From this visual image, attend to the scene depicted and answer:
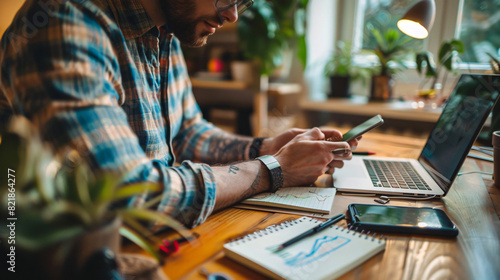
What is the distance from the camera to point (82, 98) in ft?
1.80

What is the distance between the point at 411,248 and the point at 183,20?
0.73m

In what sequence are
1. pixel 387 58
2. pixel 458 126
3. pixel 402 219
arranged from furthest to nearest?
pixel 387 58 < pixel 458 126 < pixel 402 219

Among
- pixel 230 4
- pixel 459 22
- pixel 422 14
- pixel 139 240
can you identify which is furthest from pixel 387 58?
pixel 139 240

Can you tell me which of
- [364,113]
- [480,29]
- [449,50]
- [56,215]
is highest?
[480,29]

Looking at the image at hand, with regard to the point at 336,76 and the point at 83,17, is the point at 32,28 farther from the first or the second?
the point at 336,76

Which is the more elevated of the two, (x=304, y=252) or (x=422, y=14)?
(x=422, y=14)

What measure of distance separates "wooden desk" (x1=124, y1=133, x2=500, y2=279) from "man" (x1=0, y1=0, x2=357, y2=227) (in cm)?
7

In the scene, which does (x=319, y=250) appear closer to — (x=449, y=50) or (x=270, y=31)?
(x=449, y=50)

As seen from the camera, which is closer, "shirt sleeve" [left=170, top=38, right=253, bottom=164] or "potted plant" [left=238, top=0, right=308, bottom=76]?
"shirt sleeve" [left=170, top=38, right=253, bottom=164]

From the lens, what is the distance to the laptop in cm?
77

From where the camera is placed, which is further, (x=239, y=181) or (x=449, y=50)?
(x=449, y=50)

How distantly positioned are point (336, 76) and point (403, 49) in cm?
A: 38

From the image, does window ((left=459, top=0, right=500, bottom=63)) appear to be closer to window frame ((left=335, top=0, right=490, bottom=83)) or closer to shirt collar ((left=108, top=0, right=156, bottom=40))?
window frame ((left=335, top=0, right=490, bottom=83))

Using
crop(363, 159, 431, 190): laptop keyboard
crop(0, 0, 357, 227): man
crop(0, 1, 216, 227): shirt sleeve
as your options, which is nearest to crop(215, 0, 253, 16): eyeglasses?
crop(0, 0, 357, 227): man
